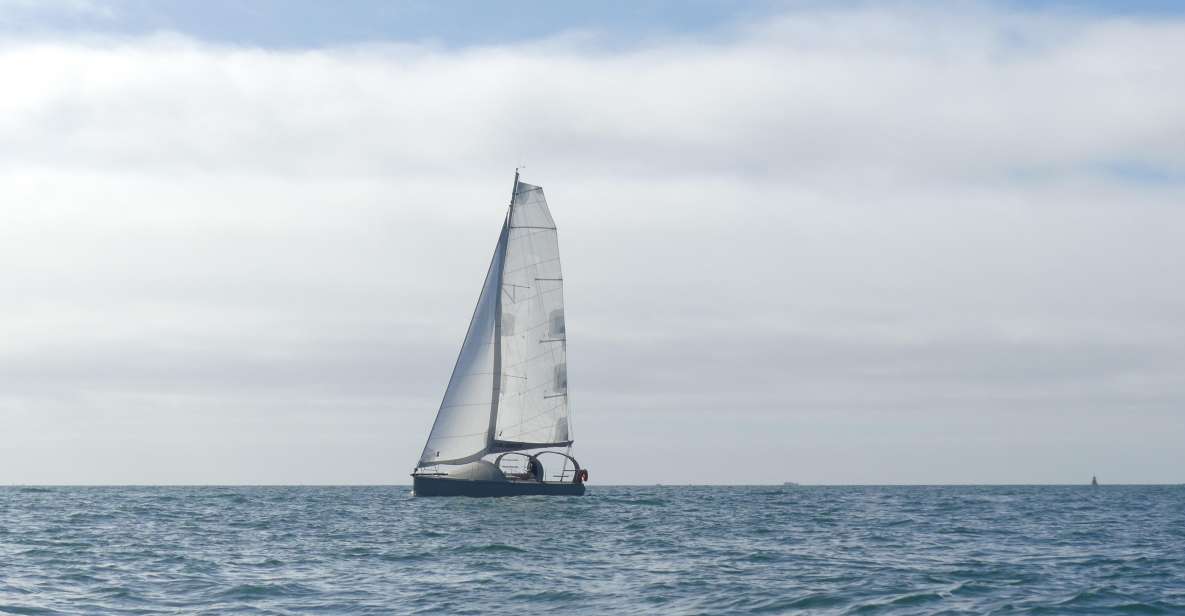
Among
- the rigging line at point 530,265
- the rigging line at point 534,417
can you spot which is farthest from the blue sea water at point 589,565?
the rigging line at point 530,265

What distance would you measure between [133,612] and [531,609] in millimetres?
8387

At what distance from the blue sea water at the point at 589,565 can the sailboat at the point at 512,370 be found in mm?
17210

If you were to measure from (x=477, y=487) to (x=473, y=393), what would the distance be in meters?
6.31

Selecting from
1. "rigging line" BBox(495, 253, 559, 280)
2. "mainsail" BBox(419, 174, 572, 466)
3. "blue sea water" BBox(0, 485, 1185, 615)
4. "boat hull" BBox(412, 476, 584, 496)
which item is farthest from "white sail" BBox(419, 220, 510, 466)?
"blue sea water" BBox(0, 485, 1185, 615)

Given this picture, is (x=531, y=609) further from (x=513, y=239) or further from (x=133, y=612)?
(x=513, y=239)

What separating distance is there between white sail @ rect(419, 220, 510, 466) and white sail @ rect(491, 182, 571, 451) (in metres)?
0.67

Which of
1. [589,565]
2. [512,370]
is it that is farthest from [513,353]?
[589,565]

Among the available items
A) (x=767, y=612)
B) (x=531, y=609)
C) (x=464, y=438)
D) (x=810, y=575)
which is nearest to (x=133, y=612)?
(x=531, y=609)

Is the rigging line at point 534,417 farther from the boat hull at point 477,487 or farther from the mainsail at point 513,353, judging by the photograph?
the boat hull at point 477,487

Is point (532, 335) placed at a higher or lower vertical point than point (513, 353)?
higher

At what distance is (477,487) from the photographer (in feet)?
238

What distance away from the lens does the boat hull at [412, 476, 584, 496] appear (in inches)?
2854

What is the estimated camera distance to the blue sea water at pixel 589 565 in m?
26.8

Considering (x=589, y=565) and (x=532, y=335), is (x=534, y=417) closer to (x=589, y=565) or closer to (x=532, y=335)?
(x=532, y=335)
